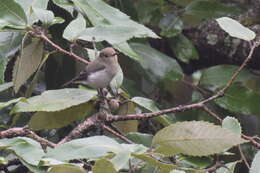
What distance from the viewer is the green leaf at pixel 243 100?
7.04ft

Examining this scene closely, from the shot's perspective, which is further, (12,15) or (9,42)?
(9,42)

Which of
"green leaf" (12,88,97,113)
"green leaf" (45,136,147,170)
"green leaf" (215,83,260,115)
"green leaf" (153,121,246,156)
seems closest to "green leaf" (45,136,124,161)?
"green leaf" (45,136,147,170)

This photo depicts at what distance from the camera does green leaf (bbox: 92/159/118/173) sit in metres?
1.12

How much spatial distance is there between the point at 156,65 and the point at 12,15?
2.69 feet

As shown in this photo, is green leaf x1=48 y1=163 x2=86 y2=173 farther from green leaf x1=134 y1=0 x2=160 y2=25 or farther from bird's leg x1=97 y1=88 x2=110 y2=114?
green leaf x1=134 y1=0 x2=160 y2=25

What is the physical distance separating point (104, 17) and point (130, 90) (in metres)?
0.52

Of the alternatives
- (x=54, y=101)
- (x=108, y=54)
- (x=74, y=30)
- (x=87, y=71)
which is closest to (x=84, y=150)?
(x=54, y=101)

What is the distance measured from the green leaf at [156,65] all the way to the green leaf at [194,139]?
1.05m

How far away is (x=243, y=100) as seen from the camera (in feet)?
7.11

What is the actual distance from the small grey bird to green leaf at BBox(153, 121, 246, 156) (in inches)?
24.9

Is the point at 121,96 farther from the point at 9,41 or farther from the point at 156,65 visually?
the point at 156,65

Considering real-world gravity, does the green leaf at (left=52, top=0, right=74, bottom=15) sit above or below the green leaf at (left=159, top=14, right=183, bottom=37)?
above

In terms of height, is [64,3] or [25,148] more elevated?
[64,3]

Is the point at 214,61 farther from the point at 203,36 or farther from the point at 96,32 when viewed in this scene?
the point at 96,32
